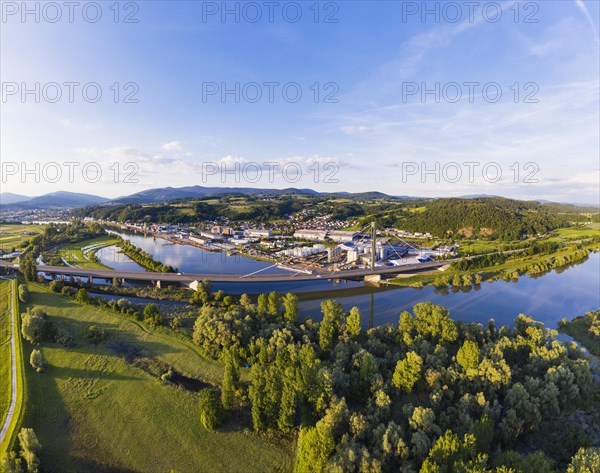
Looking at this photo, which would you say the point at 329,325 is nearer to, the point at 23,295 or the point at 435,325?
the point at 435,325


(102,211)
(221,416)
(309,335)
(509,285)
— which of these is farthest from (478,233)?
(102,211)

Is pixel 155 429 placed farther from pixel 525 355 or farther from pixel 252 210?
pixel 252 210

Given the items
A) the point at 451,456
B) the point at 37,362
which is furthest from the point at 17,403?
the point at 451,456

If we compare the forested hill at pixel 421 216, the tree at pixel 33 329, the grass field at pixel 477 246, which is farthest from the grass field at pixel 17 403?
the forested hill at pixel 421 216

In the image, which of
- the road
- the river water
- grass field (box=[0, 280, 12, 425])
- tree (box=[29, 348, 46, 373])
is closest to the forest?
the road

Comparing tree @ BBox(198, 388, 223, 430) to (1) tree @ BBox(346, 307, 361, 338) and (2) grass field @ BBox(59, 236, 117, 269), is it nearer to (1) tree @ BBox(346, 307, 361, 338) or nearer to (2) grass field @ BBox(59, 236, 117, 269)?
(1) tree @ BBox(346, 307, 361, 338)
